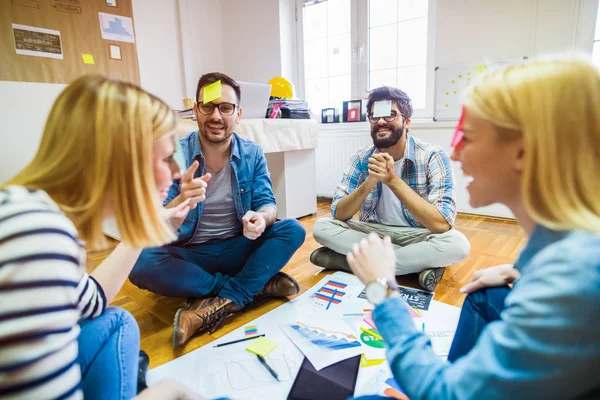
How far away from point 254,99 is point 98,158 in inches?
74.0

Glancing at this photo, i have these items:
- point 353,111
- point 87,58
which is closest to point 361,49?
point 353,111

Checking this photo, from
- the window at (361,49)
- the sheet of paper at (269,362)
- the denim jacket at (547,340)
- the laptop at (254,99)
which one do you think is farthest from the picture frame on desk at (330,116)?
the denim jacket at (547,340)

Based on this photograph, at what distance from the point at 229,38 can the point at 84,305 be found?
12.4ft

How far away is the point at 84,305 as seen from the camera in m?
0.70

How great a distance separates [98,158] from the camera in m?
0.56

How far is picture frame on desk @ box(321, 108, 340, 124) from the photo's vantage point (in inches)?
136

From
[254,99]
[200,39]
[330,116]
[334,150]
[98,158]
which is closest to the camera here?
[98,158]

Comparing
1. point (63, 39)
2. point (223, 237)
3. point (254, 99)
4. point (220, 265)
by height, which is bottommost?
point (220, 265)

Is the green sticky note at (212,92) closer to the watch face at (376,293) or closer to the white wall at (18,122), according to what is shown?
the white wall at (18,122)

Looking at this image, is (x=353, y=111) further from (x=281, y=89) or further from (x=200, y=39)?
(x=200, y=39)

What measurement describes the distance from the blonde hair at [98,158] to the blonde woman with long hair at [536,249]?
43cm

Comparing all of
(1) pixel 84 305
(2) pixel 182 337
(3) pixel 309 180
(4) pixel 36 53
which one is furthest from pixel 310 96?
(1) pixel 84 305

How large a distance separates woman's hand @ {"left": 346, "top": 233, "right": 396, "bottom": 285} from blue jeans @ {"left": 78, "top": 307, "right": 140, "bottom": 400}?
1.61 feet

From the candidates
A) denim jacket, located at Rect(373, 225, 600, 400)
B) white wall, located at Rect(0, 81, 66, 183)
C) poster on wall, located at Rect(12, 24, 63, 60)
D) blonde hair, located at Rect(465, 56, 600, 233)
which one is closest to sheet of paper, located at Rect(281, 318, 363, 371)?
denim jacket, located at Rect(373, 225, 600, 400)
